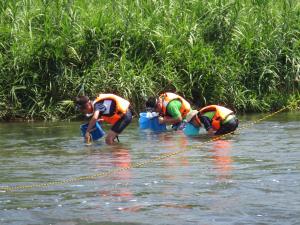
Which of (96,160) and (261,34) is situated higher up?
(261,34)

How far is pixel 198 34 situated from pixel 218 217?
38.8ft

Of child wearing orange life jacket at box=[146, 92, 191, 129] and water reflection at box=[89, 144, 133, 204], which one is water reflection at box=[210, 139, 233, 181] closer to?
water reflection at box=[89, 144, 133, 204]

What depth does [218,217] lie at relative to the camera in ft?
30.4

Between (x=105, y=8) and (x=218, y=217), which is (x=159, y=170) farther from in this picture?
(x=105, y=8)

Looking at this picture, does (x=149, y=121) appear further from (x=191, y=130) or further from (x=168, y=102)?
(x=191, y=130)

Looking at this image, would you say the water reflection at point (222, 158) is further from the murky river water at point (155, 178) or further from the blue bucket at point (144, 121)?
the blue bucket at point (144, 121)

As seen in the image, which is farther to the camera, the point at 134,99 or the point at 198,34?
the point at 198,34

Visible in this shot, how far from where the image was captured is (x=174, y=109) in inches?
680

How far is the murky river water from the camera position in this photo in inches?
373

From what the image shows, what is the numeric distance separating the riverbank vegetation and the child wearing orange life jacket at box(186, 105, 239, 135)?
276cm

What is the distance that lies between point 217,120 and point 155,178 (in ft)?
15.4

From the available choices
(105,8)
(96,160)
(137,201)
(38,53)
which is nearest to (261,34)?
(105,8)

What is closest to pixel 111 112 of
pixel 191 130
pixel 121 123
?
pixel 121 123

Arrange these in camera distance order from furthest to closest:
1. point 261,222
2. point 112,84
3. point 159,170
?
point 112,84 < point 159,170 < point 261,222
